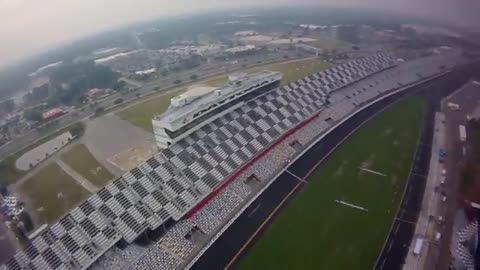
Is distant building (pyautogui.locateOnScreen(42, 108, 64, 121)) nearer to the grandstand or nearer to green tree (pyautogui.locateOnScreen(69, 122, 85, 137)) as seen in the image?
green tree (pyautogui.locateOnScreen(69, 122, 85, 137))

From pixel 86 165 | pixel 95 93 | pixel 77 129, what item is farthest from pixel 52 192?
pixel 95 93

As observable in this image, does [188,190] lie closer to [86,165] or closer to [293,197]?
[293,197]

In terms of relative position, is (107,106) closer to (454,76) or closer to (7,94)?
(7,94)

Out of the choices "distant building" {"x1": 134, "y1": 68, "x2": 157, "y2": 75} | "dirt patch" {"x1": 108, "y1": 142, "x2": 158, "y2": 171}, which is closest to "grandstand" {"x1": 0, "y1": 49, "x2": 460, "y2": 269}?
"dirt patch" {"x1": 108, "y1": 142, "x2": 158, "y2": 171}

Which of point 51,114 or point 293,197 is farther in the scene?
point 51,114

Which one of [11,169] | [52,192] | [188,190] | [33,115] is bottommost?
[33,115]

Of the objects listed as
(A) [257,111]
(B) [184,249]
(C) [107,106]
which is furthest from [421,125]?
(C) [107,106]
